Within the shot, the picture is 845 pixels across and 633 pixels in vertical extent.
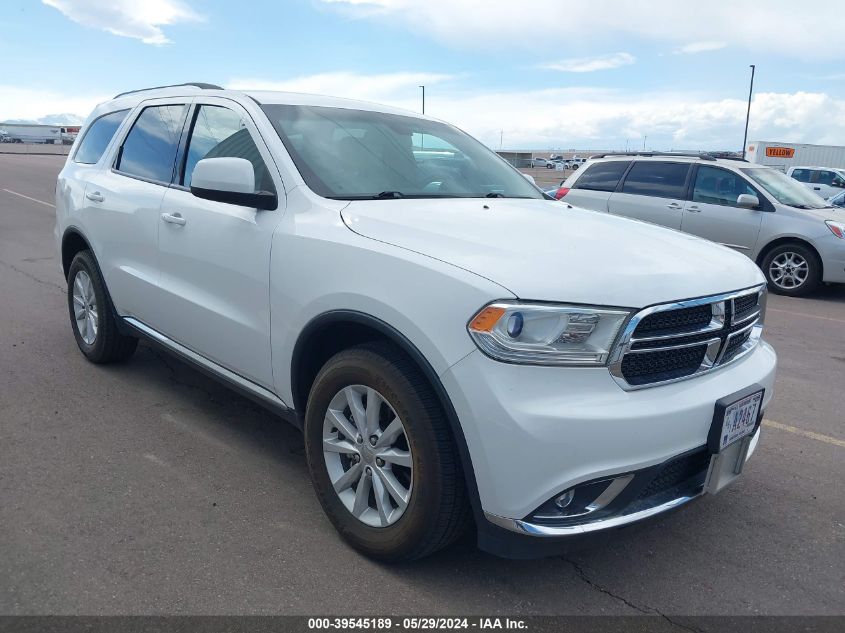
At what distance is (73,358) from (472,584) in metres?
3.95

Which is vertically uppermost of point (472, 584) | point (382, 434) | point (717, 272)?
point (717, 272)

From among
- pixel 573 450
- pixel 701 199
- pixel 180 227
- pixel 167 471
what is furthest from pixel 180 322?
pixel 701 199

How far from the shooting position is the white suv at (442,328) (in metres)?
2.40

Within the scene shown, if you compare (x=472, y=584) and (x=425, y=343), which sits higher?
(x=425, y=343)

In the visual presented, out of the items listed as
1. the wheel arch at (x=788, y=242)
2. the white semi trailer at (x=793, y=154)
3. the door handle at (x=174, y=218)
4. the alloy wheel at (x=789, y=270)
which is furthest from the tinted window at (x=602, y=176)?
the white semi trailer at (x=793, y=154)

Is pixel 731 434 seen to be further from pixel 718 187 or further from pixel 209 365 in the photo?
pixel 718 187

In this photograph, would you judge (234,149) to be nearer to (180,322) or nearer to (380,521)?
(180,322)

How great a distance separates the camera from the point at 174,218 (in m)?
3.96

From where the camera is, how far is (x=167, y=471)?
369cm

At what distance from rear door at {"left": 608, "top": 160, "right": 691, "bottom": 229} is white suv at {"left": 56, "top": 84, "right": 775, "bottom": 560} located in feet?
22.7

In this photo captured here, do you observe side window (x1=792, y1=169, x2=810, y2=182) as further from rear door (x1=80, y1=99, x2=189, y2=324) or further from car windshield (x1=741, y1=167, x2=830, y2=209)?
rear door (x1=80, y1=99, x2=189, y2=324)

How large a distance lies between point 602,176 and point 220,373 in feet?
28.3

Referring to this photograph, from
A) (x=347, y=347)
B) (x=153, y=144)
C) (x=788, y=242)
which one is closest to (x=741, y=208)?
(x=788, y=242)

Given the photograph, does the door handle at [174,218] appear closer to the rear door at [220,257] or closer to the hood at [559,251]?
the rear door at [220,257]
